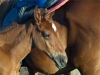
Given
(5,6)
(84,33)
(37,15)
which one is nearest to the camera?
(37,15)

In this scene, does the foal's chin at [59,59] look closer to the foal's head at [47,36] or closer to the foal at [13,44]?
the foal's head at [47,36]

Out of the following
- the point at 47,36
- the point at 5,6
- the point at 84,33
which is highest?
the point at 5,6

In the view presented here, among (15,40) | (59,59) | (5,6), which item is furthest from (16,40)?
(5,6)

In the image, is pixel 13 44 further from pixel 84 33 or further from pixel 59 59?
pixel 84 33

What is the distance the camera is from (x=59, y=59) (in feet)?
15.1

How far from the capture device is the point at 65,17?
4.64m

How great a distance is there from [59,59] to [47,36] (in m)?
0.38

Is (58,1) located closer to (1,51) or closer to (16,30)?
(16,30)

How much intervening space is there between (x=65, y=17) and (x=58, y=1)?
0.92ft

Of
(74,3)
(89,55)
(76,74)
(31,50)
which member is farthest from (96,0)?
(76,74)

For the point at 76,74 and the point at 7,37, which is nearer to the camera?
the point at 7,37

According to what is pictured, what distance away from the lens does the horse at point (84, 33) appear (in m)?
4.55

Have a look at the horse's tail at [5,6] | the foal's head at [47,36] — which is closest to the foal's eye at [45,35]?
the foal's head at [47,36]

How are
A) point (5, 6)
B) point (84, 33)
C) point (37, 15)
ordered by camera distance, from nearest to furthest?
point (37, 15) → point (84, 33) → point (5, 6)
